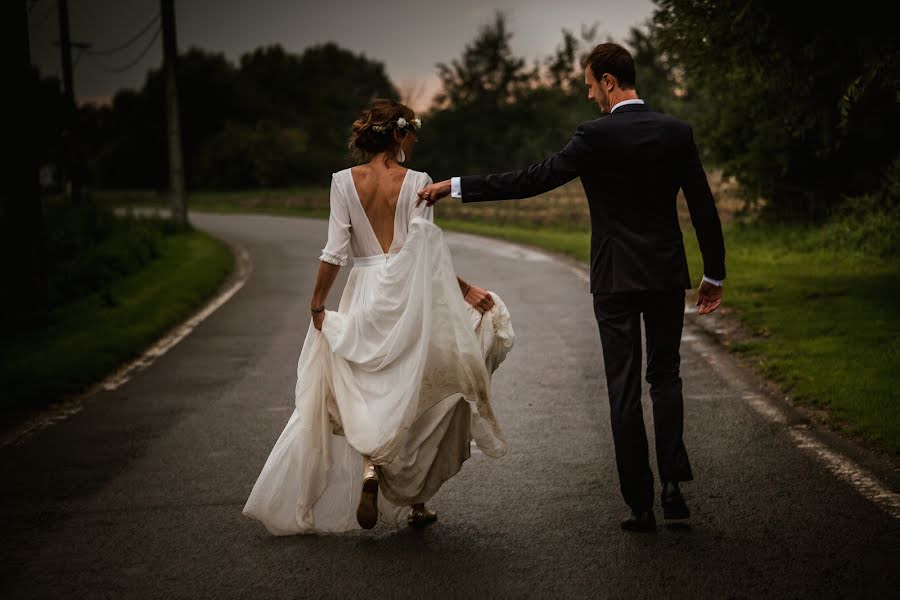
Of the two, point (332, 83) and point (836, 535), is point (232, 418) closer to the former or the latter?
point (836, 535)

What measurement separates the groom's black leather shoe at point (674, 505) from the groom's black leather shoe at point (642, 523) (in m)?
0.13

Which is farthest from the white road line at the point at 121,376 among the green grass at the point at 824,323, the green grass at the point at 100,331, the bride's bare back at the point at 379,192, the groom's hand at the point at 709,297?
the green grass at the point at 824,323

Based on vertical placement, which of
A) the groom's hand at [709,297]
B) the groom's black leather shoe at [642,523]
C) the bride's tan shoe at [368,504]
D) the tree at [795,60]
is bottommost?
the groom's black leather shoe at [642,523]

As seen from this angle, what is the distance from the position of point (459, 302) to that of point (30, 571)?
2.34m

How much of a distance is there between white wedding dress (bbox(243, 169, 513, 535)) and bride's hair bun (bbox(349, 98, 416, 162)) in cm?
17

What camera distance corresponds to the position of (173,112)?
94.8 ft

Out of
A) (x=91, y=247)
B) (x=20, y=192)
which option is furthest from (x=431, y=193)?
(x=91, y=247)

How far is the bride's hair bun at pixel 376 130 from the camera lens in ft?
16.9

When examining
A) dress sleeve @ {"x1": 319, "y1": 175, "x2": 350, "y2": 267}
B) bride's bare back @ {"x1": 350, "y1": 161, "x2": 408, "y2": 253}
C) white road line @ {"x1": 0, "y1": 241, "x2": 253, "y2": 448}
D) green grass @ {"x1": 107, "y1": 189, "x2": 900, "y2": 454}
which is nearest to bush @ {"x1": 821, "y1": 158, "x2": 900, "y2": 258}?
green grass @ {"x1": 107, "y1": 189, "x2": 900, "y2": 454}

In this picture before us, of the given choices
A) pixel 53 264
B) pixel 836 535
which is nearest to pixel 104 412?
pixel 836 535

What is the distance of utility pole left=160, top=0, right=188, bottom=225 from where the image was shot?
2895cm

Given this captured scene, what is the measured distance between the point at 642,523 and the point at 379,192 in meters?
2.05

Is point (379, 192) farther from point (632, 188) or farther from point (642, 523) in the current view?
point (642, 523)

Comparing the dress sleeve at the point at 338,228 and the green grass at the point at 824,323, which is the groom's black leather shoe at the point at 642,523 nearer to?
the dress sleeve at the point at 338,228
